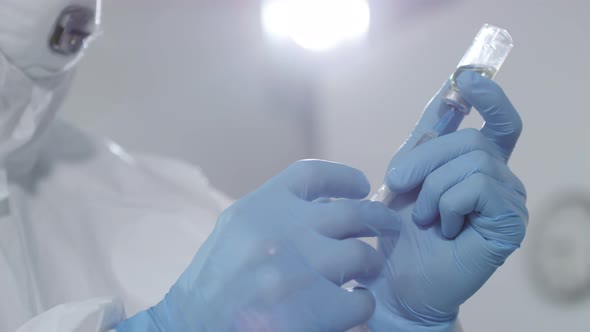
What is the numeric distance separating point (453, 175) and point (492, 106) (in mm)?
106

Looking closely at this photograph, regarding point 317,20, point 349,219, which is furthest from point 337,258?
point 317,20

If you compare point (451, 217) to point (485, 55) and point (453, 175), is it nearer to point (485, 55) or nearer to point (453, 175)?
point (453, 175)

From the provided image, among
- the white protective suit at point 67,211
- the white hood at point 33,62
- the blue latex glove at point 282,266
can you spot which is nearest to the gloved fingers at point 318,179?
the blue latex glove at point 282,266

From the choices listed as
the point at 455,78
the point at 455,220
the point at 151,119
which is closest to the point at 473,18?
the point at 455,78

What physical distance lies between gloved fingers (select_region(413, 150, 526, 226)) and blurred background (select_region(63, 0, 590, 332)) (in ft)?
1.84

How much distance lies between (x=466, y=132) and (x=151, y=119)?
1236mm

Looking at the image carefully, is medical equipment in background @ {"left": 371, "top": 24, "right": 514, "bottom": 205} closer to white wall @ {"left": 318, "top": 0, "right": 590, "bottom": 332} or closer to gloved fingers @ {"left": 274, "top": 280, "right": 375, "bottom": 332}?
gloved fingers @ {"left": 274, "top": 280, "right": 375, "bottom": 332}

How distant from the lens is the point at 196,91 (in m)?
1.86

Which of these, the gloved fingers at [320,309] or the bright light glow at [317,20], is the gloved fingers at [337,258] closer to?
the gloved fingers at [320,309]

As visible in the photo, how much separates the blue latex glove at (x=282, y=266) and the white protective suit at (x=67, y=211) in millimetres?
125

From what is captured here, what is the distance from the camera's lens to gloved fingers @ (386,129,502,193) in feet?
2.27

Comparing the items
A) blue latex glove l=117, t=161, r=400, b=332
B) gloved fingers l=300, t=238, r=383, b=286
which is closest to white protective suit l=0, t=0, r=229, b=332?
blue latex glove l=117, t=161, r=400, b=332

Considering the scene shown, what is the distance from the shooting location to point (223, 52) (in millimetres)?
1934

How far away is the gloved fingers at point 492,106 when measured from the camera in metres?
0.69
